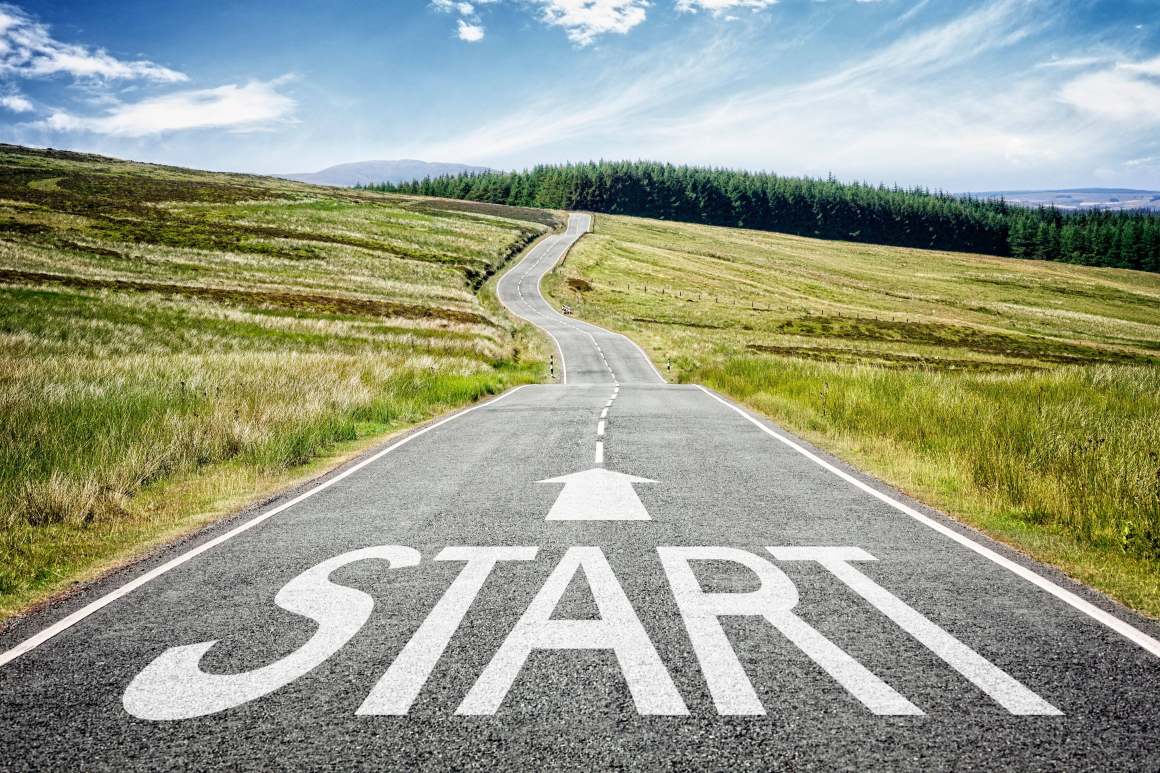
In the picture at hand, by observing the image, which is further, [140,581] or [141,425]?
[141,425]

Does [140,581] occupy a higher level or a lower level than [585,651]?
lower

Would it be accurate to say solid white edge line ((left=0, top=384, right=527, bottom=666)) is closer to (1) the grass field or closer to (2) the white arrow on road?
Answer: (2) the white arrow on road

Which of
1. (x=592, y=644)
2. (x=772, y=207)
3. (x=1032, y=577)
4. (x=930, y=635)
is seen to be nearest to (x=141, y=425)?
(x=592, y=644)

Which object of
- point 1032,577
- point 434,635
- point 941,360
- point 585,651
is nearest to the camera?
point 585,651

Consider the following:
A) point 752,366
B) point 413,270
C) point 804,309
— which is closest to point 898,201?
point 804,309

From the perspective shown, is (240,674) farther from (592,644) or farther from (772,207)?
(772,207)

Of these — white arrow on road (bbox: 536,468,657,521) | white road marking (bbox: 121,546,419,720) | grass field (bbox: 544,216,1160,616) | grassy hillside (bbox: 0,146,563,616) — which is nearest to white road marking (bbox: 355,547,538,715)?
white road marking (bbox: 121,546,419,720)

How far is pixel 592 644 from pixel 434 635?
0.96 m

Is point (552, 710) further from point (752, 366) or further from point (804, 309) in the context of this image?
point (804, 309)

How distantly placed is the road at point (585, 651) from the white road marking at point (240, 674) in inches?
0.6

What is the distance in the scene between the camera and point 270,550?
549 cm

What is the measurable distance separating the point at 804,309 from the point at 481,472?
2515 inches

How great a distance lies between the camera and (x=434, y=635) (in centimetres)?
378

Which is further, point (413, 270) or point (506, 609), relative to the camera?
point (413, 270)
